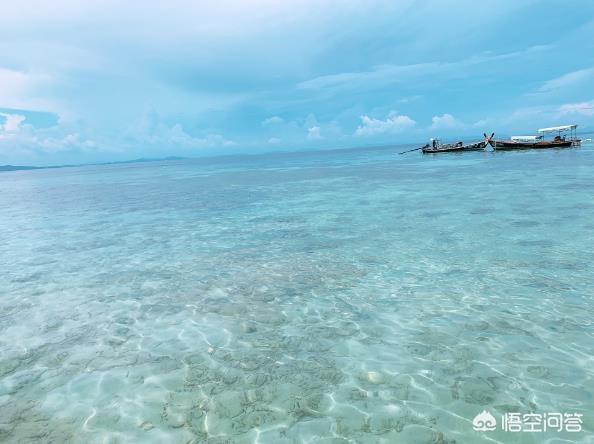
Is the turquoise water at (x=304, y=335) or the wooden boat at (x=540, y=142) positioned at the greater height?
the wooden boat at (x=540, y=142)

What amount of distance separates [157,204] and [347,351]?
110ft

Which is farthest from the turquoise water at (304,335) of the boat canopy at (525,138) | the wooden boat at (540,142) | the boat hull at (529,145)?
the boat canopy at (525,138)

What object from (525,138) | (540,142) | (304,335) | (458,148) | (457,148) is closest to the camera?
(304,335)

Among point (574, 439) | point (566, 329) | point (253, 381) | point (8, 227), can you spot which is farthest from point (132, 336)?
point (8, 227)

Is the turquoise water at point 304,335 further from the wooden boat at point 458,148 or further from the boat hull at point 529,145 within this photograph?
the wooden boat at point 458,148

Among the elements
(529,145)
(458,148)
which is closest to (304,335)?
(529,145)

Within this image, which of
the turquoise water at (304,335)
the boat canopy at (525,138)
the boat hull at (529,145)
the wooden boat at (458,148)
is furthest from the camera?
the wooden boat at (458,148)

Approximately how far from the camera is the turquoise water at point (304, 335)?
275 inches

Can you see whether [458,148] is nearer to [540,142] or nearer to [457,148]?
[457,148]

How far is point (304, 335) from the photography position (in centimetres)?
995

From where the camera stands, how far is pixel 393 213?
1010 inches

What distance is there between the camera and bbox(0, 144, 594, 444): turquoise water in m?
7.00

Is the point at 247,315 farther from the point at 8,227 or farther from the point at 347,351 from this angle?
the point at 8,227

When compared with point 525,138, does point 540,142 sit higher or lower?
lower
